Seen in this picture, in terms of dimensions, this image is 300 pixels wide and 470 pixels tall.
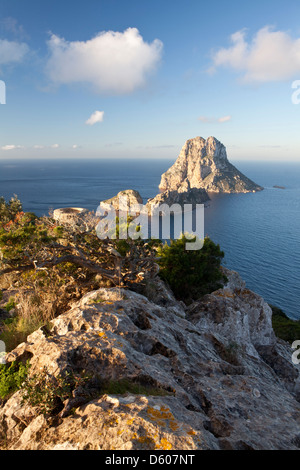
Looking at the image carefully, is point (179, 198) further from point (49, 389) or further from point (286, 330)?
point (49, 389)

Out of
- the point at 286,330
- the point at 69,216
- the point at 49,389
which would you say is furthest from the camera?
the point at 286,330

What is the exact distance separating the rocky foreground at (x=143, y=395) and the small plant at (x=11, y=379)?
209mm

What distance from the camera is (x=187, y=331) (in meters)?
8.20

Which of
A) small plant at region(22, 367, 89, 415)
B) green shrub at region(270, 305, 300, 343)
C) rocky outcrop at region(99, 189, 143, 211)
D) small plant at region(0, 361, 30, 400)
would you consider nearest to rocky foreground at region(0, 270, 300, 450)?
small plant at region(22, 367, 89, 415)

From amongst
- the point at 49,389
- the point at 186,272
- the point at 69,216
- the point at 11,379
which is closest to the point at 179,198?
the point at 69,216

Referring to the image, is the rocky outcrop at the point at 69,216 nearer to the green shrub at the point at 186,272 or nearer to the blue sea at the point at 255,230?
the blue sea at the point at 255,230

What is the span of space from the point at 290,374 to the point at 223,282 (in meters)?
9.95

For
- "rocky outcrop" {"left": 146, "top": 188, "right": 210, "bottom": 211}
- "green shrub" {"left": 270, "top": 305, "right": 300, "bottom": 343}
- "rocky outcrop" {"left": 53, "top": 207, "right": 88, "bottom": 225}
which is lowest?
"green shrub" {"left": 270, "top": 305, "right": 300, "bottom": 343}

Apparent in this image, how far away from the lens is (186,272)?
1927cm

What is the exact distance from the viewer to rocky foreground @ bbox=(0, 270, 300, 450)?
137 inches

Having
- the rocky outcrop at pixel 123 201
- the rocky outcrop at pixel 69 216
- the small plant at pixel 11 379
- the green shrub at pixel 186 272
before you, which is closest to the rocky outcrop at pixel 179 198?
the rocky outcrop at pixel 123 201

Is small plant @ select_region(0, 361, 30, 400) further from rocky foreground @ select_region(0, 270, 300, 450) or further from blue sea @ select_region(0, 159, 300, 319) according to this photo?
blue sea @ select_region(0, 159, 300, 319)

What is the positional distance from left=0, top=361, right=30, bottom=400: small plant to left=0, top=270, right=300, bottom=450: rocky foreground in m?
0.21

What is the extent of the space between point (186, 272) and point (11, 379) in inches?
603
